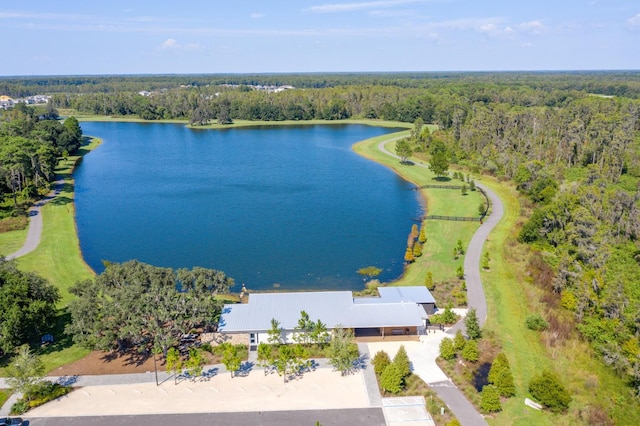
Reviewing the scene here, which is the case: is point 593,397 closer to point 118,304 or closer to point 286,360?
point 286,360

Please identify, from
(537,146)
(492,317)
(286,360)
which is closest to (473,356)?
(492,317)

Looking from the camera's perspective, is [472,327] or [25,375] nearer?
[25,375]

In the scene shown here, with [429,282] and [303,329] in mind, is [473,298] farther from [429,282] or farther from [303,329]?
[303,329]

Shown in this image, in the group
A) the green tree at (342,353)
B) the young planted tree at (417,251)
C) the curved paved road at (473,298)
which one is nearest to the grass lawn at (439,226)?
the young planted tree at (417,251)

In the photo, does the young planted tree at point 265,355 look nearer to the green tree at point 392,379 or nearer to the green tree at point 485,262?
the green tree at point 392,379

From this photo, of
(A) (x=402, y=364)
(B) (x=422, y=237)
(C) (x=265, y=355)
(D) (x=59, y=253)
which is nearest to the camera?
(A) (x=402, y=364)

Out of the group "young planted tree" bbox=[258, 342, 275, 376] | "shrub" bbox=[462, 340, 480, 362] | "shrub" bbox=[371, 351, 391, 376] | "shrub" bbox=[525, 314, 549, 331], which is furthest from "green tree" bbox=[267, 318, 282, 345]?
"shrub" bbox=[525, 314, 549, 331]

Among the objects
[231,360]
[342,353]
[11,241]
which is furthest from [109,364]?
[11,241]

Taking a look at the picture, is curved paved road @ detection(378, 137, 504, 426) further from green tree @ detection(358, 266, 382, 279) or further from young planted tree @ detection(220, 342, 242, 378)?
young planted tree @ detection(220, 342, 242, 378)
